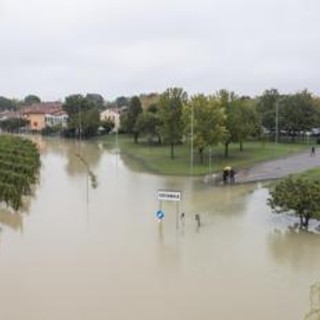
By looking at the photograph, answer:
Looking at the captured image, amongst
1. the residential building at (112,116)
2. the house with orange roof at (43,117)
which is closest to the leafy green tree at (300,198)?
the residential building at (112,116)

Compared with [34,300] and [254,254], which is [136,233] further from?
[34,300]

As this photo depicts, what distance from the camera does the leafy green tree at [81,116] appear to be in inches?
2859

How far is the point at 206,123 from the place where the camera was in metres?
38.4

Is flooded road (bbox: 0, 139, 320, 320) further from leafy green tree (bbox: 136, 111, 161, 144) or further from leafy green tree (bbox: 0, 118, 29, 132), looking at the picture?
leafy green tree (bbox: 0, 118, 29, 132)

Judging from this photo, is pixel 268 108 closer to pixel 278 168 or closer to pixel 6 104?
pixel 278 168

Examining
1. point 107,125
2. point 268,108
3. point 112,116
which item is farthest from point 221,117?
point 112,116

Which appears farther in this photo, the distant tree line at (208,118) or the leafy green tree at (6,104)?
the leafy green tree at (6,104)

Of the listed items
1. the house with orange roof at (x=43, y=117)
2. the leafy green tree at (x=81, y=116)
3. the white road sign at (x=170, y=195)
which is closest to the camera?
the white road sign at (x=170, y=195)

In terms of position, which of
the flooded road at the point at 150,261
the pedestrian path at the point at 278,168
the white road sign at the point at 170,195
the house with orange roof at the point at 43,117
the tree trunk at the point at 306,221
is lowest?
the flooded road at the point at 150,261

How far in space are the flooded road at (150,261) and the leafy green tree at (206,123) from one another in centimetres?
1014

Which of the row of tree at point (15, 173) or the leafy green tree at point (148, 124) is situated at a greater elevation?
the leafy green tree at point (148, 124)

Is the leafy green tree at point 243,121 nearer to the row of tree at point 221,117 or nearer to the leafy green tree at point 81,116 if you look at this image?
the row of tree at point 221,117

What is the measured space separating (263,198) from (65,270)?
13469 mm

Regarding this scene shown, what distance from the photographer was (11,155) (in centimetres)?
3359
